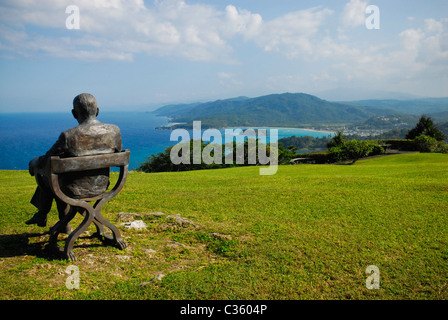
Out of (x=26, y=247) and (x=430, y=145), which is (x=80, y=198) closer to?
(x=26, y=247)

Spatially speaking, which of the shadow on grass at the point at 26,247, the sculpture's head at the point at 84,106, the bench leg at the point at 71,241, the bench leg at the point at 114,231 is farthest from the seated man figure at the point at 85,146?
the shadow on grass at the point at 26,247

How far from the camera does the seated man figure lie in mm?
4918

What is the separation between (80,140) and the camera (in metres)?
4.97

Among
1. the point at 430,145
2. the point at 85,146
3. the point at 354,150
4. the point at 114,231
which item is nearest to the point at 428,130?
the point at 430,145

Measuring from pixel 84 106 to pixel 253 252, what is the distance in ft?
14.1

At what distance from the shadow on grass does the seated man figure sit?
1.28 m

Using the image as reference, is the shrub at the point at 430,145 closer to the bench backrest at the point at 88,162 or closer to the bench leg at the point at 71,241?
the bench backrest at the point at 88,162

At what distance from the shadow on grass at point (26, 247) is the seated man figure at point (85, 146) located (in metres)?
1.28

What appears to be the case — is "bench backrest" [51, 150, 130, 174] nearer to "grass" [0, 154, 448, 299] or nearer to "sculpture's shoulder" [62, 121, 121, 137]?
"sculpture's shoulder" [62, 121, 121, 137]

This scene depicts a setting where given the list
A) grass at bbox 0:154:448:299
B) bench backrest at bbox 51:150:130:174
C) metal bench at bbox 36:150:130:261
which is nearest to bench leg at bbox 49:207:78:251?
metal bench at bbox 36:150:130:261

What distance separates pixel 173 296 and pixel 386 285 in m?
3.42
